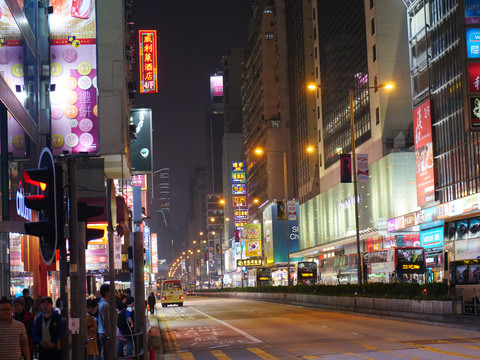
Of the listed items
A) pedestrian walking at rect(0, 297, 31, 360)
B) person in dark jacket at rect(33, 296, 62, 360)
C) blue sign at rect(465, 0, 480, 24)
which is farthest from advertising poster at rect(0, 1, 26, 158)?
blue sign at rect(465, 0, 480, 24)

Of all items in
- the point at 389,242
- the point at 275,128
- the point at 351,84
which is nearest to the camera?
the point at 389,242

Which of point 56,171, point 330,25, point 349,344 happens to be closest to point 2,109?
point 349,344

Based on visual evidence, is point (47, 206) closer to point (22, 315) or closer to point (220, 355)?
point (22, 315)

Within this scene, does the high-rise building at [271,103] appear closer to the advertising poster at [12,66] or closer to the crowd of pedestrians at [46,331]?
the advertising poster at [12,66]

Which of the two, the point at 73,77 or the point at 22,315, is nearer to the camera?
the point at 22,315

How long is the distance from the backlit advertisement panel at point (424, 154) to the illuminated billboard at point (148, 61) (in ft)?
85.2

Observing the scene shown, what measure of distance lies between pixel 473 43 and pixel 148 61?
83.7 feet

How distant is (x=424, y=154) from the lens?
223 feet

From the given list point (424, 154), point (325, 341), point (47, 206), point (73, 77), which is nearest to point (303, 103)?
point (424, 154)

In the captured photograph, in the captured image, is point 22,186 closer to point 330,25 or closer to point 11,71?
point 11,71

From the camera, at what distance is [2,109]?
21.2m

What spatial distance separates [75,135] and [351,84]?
190ft

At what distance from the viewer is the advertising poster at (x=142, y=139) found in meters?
45.7

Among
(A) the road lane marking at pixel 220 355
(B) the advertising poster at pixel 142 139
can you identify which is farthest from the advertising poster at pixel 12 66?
(B) the advertising poster at pixel 142 139
